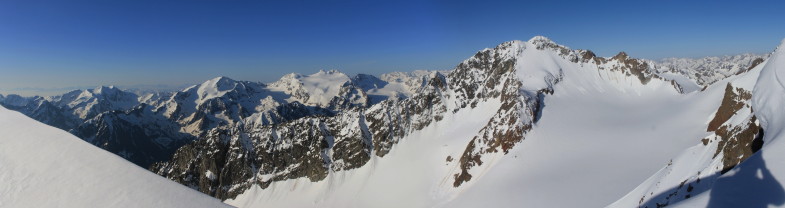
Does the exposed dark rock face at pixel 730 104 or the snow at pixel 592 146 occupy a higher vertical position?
the exposed dark rock face at pixel 730 104

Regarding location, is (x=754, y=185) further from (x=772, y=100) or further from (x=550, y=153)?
(x=550, y=153)

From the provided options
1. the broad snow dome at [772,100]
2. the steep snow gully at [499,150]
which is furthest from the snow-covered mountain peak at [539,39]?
the broad snow dome at [772,100]

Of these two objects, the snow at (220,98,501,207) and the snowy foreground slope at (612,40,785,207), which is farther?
the snow at (220,98,501,207)

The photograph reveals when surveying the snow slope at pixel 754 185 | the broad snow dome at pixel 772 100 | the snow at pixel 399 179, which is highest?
the broad snow dome at pixel 772 100

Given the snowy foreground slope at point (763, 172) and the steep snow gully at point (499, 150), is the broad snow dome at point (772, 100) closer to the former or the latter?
the snowy foreground slope at point (763, 172)

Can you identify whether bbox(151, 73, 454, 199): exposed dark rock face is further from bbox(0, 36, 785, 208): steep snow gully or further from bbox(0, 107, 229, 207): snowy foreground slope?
Answer: bbox(0, 107, 229, 207): snowy foreground slope

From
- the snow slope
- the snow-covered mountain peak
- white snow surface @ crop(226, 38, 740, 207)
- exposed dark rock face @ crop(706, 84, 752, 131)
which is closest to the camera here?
the snow slope

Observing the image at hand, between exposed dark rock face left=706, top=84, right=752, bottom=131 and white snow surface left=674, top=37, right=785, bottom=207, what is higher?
white snow surface left=674, top=37, right=785, bottom=207

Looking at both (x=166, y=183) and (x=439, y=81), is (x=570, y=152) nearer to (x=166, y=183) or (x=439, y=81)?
(x=166, y=183)

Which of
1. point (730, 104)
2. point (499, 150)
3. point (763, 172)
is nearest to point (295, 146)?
point (499, 150)

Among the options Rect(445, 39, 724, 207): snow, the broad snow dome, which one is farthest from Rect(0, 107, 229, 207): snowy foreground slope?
Rect(445, 39, 724, 207): snow
